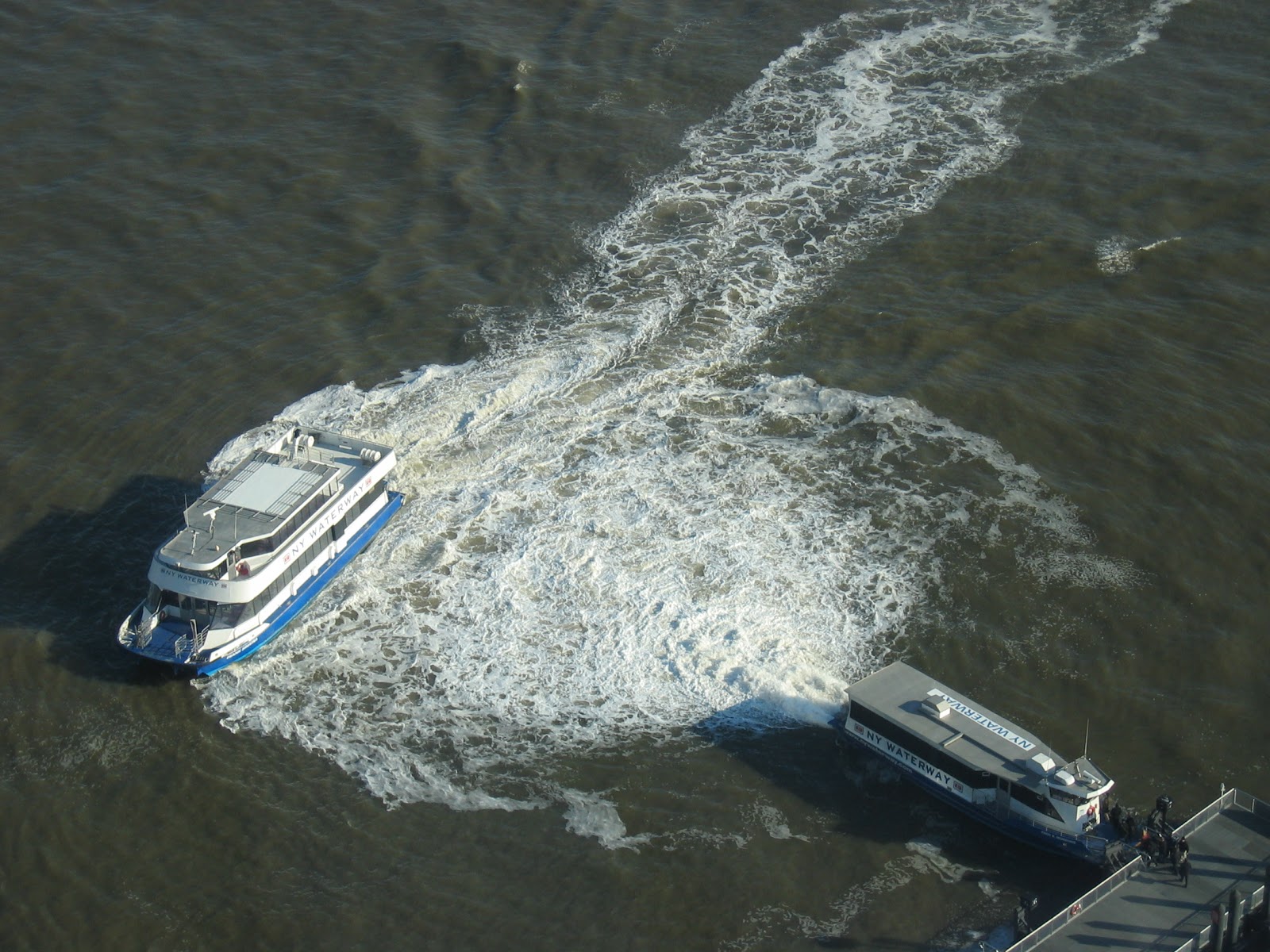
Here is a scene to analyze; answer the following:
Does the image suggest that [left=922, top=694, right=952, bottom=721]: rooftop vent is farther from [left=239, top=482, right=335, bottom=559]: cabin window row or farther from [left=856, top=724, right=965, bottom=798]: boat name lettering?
[left=239, top=482, right=335, bottom=559]: cabin window row

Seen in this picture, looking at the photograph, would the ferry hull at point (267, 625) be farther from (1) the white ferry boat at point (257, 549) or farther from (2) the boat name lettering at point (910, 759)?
(2) the boat name lettering at point (910, 759)

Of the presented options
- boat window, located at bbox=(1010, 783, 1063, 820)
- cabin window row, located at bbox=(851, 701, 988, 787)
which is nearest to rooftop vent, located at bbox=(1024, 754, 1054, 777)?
boat window, located at bbox=(1010, 783, 1063, 820)

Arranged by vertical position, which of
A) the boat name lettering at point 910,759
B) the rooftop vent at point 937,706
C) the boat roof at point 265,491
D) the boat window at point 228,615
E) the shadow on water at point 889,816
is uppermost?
the boat roof at point 265,491

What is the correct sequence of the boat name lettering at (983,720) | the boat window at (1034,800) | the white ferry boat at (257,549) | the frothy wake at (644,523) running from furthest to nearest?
the white ferry boat at (257,549) → the frothy wake at (644,523) → the boat name lettering at (983,720) → the boat window at (1034,800)

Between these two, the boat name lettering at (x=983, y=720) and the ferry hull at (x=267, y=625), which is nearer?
the boat name lettering at (x=983, y=720)

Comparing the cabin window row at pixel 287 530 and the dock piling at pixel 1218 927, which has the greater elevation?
the cabin window row at pixel 287 530

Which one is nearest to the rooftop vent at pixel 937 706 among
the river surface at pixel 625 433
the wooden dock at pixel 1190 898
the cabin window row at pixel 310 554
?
the river surface at pixel 625 433
